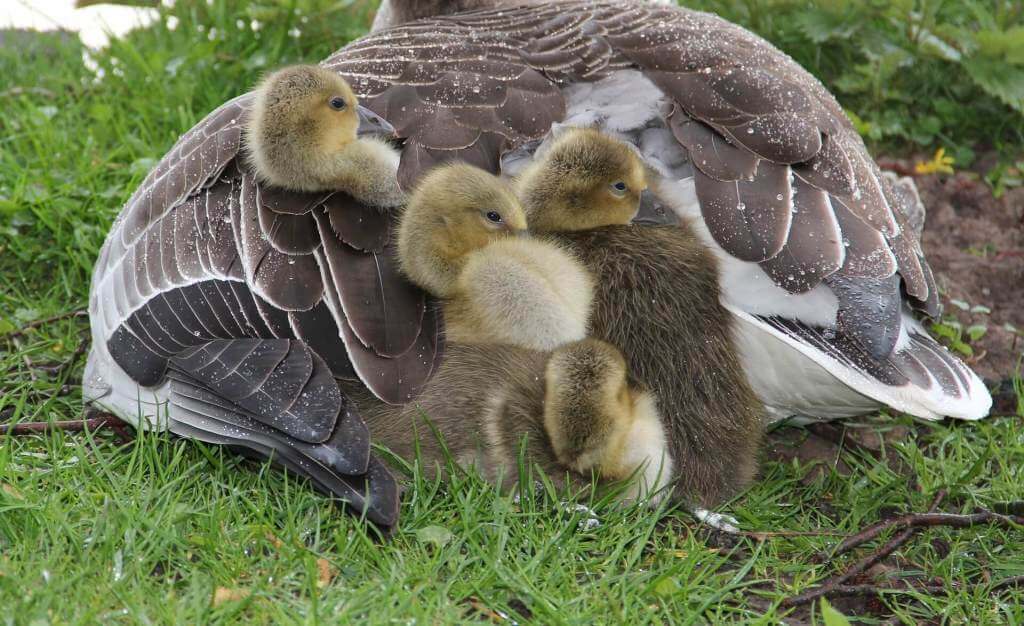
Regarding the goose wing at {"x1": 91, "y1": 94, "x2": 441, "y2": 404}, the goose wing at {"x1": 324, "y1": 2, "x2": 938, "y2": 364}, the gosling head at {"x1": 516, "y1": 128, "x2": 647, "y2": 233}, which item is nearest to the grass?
the goose wing at {"x1": 91, "y1": 94, "x2": 441, "y2": 404}

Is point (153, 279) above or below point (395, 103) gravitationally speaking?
below

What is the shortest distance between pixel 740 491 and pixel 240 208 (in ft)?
5.41

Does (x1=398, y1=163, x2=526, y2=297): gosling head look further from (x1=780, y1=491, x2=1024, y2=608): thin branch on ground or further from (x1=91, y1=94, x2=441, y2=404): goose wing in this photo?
(x1=780, y1=491, x2=1024, y2=608): thin branch on ground

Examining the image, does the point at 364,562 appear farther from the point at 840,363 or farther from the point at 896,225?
the point at 896,225

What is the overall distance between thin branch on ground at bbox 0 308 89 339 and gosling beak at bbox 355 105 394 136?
59.1 inches

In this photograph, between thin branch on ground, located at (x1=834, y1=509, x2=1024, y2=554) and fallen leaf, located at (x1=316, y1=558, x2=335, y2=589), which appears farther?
thin branch on ground, located at (x1=834, y1=509, x2=1024, y2=554)

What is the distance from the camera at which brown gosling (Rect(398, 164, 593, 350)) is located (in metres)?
3.27

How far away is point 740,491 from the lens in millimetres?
3609

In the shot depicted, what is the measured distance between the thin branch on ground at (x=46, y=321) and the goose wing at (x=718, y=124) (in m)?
1.34

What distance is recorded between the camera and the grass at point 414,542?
2.95 m

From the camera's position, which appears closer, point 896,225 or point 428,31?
point 896,225

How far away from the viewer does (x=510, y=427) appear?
3375mm

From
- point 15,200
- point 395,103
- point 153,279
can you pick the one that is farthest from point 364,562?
point 15,200

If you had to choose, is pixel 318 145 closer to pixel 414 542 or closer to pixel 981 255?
pixel 414 542
